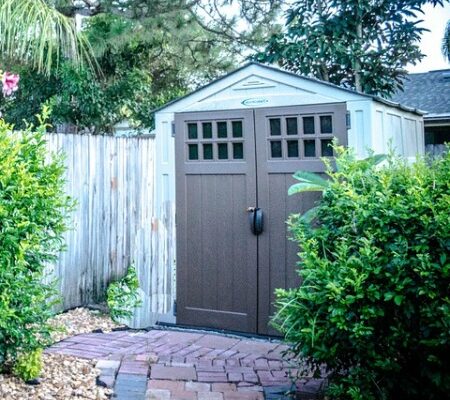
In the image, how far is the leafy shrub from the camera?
5.18 meters

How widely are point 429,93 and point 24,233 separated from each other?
31.8 ft

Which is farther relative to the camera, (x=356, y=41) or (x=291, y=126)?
(x=356, y=41)

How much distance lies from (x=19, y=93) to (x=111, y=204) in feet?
16.9

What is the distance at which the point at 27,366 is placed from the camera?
3.31 m

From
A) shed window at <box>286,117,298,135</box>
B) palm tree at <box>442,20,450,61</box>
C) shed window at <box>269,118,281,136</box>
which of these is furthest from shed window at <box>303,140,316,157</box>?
palm tree at <box>442,20,450,61</box>

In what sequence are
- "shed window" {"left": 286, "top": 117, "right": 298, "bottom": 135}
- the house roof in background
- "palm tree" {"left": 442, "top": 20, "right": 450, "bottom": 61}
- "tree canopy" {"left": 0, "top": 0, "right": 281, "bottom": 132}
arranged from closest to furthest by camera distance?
"shed window" {"left": 286, "top": 117, "right": 298, "bottom": 135}, "tree canopy" {"left": 0, "top": 0, "right": 281, "bottom": 132}, the house roof in background, "palm tree" {"left": 442, "top": 20, "right": 450, "bottom": 61}

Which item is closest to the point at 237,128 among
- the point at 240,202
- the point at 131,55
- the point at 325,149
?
the point at 240,202

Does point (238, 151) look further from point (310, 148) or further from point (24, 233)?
point (24, 233)

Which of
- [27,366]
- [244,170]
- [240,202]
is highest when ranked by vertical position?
[244,170]

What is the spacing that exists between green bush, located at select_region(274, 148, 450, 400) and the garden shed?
149 centimetres

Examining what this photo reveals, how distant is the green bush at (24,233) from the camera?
3.08 m

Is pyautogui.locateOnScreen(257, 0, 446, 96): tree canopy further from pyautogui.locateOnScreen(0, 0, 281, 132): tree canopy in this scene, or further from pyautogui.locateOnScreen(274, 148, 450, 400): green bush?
pyautogui.locateOnScreen(274, 148, 450, 400): green bush

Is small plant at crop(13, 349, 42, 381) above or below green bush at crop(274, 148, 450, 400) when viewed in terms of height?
below

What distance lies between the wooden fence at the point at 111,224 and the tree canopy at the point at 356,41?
8.43 feet
